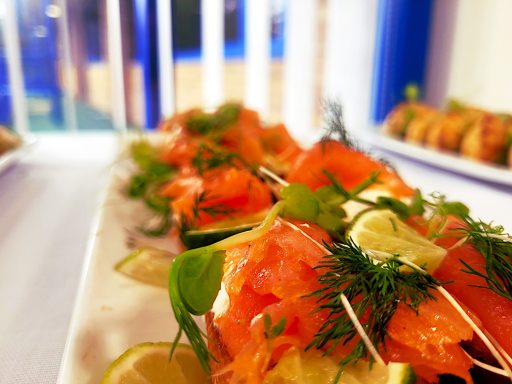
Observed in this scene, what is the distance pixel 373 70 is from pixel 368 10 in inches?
19.9

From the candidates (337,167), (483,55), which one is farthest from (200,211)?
Result: (483,55)

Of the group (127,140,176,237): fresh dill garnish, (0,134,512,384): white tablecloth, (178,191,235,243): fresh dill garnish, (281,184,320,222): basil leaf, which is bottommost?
(0,134,512,384): white tablecloth

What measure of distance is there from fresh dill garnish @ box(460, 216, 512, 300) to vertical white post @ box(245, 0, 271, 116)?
4047 millimetres

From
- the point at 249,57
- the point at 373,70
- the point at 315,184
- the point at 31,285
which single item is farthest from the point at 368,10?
the point at 31,285

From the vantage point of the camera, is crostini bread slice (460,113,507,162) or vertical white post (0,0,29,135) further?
vertical white post (0,0,29,135)

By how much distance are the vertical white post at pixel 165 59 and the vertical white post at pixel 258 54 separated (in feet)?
2.39

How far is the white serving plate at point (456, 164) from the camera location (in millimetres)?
1692

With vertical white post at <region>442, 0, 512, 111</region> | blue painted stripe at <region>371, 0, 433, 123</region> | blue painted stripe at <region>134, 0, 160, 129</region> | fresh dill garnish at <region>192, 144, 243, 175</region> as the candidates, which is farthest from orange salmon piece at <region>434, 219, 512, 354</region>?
blue painted stripe at <region>134, 0, 160, 129</region>

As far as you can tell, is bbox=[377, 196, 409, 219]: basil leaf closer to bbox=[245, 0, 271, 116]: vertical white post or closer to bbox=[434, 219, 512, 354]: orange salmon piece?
bbox=[434, 219, 512, 354]: orange salmon piece

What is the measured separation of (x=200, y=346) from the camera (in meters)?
0.56

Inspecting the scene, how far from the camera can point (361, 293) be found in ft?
1.88

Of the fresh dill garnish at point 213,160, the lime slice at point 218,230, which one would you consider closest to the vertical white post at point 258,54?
the fresh dill garnish at point 213,160

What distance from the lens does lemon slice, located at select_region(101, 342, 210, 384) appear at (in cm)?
60

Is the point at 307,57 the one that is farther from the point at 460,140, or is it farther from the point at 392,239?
the point at 392,239
